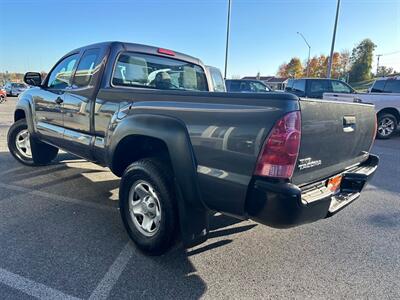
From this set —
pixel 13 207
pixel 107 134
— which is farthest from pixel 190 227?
pixel 13 207

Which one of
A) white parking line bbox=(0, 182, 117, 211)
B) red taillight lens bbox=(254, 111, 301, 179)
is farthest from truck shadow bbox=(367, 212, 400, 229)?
white parking line bbox=(0, 182, 117, 211)

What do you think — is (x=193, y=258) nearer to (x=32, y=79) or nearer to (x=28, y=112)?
(x=28, y=112)

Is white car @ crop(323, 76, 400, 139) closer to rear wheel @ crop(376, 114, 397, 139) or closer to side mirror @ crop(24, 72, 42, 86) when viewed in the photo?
rear wheel @ crop(376, 114, 397, 139)

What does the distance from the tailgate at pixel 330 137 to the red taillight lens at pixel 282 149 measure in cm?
9

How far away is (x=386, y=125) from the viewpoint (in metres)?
9.87

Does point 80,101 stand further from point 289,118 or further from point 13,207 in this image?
point 289,118

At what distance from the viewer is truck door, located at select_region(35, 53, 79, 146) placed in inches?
154

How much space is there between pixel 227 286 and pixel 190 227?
21.2 inches

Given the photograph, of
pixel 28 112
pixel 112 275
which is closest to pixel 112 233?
pixel 112 275

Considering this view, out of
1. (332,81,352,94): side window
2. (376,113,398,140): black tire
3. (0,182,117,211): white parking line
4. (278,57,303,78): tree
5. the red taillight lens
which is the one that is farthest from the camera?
(278,57,303,78): tree

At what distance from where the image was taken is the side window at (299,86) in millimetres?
12585

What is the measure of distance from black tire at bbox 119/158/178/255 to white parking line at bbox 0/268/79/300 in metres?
0.73

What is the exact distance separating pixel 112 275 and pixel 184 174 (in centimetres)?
102

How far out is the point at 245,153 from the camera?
195cm
